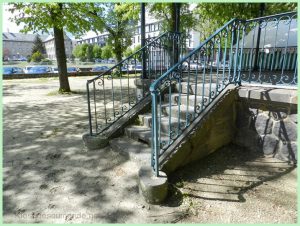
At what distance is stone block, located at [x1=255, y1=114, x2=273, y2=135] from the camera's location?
12.5 feet

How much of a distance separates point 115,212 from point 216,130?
2.13 m

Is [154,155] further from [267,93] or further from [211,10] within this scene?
[211,10]

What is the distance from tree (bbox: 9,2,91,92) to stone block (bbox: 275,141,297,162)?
8052 mm

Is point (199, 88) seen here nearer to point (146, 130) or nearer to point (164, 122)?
point (164, 122)

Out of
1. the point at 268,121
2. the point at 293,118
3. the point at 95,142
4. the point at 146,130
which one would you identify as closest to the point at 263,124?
the point at 268,121

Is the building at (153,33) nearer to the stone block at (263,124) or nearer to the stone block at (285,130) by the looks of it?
the stone block at (263,124)

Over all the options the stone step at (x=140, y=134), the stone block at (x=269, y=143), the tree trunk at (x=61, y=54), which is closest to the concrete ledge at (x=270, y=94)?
the stone block at (x=269, y=143)

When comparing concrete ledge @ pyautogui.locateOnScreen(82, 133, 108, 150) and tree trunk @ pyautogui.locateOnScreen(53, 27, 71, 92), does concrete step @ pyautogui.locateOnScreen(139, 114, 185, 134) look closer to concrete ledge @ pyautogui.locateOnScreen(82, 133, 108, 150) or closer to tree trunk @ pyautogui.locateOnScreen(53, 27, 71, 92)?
concrete ledge @ pyautogui.locateOnScreen(82, 133, 108, 150)

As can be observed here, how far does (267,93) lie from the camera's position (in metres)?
3.55

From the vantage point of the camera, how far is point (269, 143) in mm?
3879

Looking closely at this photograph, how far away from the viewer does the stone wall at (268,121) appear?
11.6 feet

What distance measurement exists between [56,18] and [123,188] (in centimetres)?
804

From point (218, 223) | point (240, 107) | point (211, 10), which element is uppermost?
point (211, 10)

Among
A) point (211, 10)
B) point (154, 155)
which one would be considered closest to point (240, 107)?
point (154, 155)
